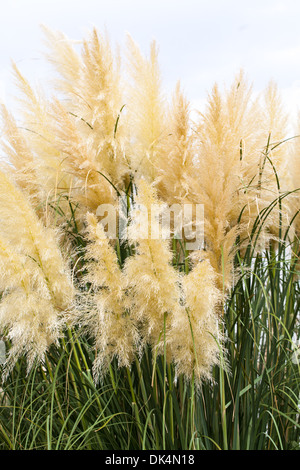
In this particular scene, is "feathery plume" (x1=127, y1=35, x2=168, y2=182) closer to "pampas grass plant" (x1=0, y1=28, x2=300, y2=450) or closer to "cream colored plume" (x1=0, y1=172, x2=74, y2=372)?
"pampas grass plant" (x1=0, y1=28, x2=300, y2=450)

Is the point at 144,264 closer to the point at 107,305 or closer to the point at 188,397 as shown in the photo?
the point at 107,305

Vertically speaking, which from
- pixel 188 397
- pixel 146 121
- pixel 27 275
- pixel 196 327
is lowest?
pixel 188 397

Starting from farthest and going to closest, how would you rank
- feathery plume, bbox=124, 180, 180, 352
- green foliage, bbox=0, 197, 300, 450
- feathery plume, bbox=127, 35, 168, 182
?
1. feathery plume, bbox=127, 35, 168, 182
2. green foliage, bbox=0, 197, 300, 450
3. feathery plume, bbox=124, 180, 180, 352

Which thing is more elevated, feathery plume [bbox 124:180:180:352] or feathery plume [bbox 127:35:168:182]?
feathery plume [bbox 127:35:168:182]

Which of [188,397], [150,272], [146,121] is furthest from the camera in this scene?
[146,121]

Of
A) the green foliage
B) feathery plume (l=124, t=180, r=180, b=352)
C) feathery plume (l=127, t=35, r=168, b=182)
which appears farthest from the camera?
feathery plume (l=127, t=35, r=168, b=182)

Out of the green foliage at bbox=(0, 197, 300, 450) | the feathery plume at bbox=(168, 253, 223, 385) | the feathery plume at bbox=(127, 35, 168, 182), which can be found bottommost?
the green foliage at bbox=(0, 197, 300, 450)

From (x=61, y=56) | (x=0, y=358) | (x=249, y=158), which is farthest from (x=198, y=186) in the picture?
(x=0, y=358)

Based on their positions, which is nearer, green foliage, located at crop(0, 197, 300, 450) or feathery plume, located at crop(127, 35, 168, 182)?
green foliage, located at crop(0, 197, 300, 450)

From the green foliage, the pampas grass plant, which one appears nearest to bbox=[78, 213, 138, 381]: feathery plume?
the pampas grass plant

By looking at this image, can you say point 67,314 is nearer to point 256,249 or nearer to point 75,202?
point 75,202

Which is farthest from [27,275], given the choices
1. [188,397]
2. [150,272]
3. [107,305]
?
[188,397]

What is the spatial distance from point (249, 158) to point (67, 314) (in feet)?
2.50

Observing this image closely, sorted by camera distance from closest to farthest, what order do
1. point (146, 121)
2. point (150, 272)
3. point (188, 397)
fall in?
1. point (150, 272)
2. point (188, 397)
3. point (146, 121)
